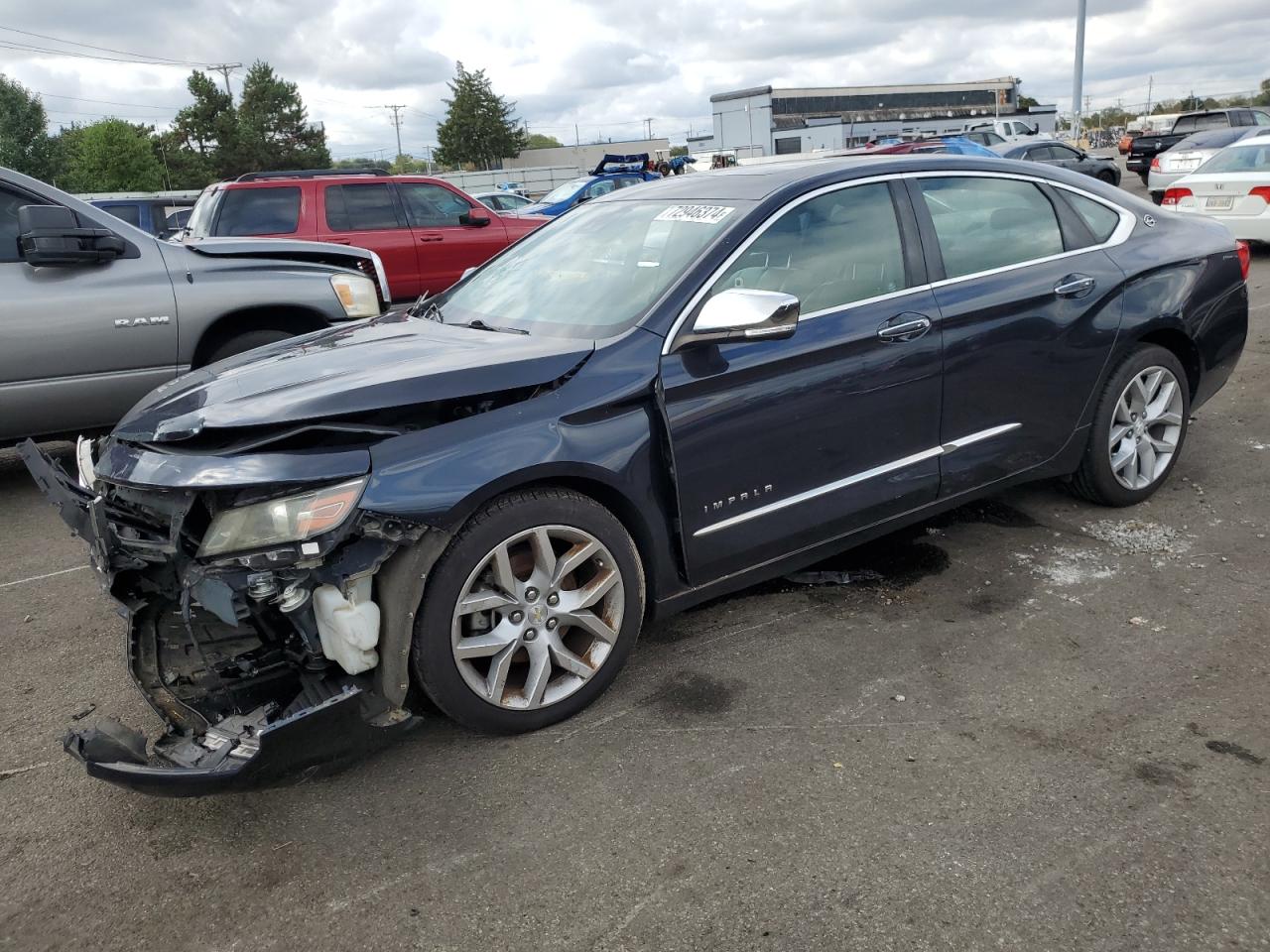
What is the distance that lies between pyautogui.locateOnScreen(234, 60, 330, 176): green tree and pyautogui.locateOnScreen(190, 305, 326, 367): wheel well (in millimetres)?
65879

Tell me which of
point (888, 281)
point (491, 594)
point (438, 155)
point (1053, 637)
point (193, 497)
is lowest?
point (1053, 637)

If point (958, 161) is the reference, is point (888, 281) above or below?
below

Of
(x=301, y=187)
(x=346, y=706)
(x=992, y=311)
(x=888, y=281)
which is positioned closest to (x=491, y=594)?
(x=346, y=706)

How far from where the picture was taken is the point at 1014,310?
3.96 m

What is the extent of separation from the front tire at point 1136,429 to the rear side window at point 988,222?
2.39 feet

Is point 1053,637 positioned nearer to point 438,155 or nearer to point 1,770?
point 1,770

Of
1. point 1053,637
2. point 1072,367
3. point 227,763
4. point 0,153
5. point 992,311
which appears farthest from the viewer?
point 0,153

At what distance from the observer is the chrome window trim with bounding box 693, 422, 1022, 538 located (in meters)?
3.30

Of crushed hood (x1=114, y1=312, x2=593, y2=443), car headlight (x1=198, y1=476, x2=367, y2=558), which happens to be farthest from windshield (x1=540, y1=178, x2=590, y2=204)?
car headlight (x1=198, y1=476, x2=367, y2=558)

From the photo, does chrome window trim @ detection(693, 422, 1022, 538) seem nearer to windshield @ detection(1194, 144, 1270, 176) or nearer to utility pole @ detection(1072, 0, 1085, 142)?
windshield @ detection(1194, 144, 1270, 176)

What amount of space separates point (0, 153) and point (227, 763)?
173ft

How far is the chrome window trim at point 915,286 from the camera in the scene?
327cm

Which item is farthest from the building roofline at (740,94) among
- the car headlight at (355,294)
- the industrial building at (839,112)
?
the car headlight at (355,294)

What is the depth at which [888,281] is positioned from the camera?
3.70 meters
